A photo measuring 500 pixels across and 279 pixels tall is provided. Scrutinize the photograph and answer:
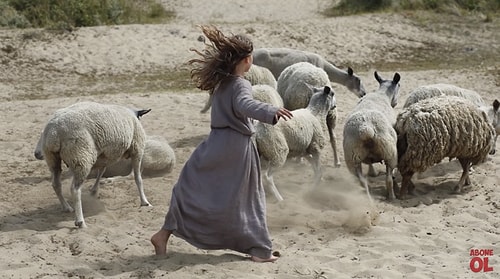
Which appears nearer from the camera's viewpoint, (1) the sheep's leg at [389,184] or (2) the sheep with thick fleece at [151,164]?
(1) the sheep's leg at [389,184]

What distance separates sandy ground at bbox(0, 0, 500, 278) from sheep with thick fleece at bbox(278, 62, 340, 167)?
0.47 m

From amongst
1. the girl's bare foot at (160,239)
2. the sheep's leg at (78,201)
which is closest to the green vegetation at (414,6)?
the sheep's leg at (78,201)

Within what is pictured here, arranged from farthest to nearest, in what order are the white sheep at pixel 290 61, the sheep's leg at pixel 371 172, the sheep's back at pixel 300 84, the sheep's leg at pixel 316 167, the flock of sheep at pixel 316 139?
the white sheep at pixel 290 61
the sheep's back at pixel 300 84
the sheep's leg at pixel 371 172
the sheep's leg at pixel 316 167
the flock of sheep at pixel 316 139

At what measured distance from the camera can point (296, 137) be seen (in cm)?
896

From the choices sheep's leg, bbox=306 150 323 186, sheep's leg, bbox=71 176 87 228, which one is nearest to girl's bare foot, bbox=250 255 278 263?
sheep's leg, bbox=71 176 87 228

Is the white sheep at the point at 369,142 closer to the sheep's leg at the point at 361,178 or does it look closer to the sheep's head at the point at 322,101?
the sheep's leg at the point at 361,178

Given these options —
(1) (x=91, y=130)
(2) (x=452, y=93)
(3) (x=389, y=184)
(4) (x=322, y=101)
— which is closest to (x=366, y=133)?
(3) (x=389, y=184)

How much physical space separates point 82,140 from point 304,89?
149 inches

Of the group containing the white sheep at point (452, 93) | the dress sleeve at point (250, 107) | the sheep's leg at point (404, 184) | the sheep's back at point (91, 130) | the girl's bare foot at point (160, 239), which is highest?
the dress sleeve at point (250, 107)

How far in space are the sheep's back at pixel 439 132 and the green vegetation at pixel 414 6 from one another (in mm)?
14665

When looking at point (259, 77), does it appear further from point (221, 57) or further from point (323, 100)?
point (221, 57)

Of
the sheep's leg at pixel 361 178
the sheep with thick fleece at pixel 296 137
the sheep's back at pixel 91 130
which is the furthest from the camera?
the sheep's leg at pixel 361 178

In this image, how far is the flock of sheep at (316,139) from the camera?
25.6ft

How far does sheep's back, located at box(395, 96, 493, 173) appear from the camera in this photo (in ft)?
29.5
